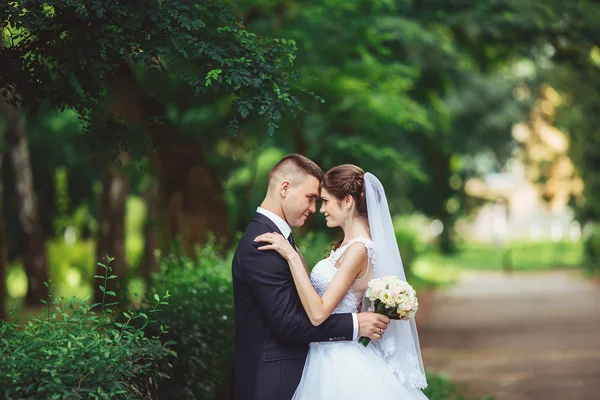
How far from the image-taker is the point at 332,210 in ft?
19.0

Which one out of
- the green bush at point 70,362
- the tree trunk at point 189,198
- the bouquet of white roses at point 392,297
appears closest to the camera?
the green bush at point 70,362

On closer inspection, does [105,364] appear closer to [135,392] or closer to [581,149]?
[135,392]

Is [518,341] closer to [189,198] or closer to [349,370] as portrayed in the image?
[189,198]

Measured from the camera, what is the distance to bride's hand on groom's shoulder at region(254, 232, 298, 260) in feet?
17.3

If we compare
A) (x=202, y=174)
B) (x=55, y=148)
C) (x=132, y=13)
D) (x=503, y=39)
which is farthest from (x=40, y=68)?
(x=55, y=148)

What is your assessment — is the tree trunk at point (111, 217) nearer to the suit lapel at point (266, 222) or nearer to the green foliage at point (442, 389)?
the green foliage at point (442, 389)

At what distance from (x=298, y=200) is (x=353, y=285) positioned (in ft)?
2.21

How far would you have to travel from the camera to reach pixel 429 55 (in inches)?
791

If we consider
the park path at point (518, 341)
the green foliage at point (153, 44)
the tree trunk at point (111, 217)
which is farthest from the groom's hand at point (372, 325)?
the tree trunk at point (111, 217)

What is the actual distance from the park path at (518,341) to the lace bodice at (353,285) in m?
5.73

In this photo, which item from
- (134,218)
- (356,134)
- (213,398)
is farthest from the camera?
(134,218)

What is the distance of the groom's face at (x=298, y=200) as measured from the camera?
5.48 meters

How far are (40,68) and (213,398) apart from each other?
113 inches

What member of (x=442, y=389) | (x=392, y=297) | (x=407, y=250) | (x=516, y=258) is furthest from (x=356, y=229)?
(x=516, y=258)
